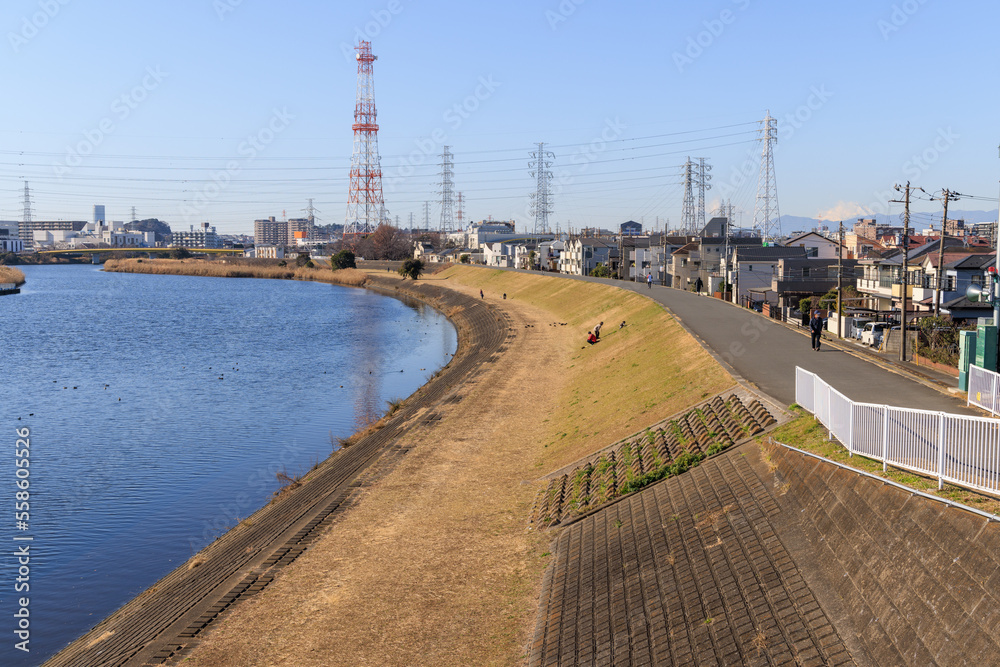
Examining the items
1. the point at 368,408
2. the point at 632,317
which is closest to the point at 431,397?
the point at 368,408

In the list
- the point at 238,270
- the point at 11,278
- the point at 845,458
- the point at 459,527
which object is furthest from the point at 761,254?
the point at 238,270

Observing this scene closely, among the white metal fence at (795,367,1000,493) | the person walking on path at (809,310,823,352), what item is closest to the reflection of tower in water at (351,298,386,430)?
the person walking on path at (809,310,823,352)

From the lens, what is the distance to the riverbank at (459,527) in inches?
498

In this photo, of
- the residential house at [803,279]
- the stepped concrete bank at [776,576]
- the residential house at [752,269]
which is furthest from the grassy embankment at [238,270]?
the stepped concrete bank at [776,576]

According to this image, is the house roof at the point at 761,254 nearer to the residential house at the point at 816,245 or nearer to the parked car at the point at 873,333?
the residential house at the point at 816,245

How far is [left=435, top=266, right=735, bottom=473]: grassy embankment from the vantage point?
2172 centimetres

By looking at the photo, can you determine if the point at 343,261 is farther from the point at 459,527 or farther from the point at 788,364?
the point at 459,527

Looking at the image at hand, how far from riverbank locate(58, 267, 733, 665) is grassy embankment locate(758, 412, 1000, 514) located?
5.29 meters

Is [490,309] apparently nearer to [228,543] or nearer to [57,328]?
[57,328]

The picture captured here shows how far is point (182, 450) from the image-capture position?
2606 cm

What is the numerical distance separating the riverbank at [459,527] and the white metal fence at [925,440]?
20.6 feet

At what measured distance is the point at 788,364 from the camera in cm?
2339

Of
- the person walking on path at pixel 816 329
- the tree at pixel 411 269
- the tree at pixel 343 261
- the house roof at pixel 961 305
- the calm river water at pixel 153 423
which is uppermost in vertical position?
the tree at pixel 343 261

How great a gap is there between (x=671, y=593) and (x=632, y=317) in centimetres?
3445
